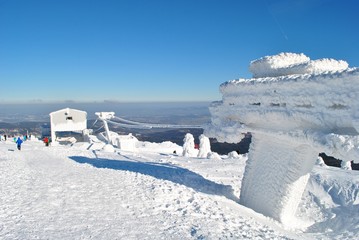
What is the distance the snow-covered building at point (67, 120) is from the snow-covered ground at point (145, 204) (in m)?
16.0

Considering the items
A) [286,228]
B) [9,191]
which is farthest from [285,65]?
[9,191]

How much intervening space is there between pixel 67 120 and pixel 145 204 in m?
25.8

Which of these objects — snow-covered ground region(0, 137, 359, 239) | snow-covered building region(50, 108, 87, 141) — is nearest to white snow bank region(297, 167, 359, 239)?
snow-covered ground region(0, 137, 359, 239)

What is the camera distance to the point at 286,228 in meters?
10.3

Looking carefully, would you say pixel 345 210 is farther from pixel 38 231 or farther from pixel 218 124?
pixel 38 231

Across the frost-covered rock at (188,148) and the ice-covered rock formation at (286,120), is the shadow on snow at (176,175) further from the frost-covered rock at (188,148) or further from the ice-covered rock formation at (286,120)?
the frost-covered rock at (188,148)

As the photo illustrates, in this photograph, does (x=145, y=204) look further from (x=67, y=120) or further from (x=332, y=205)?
(x=67, y=120)

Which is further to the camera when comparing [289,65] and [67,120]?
[67,120]

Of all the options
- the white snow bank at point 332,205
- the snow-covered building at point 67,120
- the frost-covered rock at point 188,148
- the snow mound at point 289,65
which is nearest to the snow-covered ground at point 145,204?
the white snow bank at point 332,205

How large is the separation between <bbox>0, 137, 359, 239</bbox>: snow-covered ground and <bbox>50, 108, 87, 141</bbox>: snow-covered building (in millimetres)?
16029

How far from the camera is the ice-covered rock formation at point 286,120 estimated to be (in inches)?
303

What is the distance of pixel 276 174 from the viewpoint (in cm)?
1063

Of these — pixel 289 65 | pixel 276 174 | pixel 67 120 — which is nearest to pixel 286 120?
pixel 289 65

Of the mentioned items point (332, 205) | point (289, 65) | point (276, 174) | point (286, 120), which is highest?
point (289, 65)
